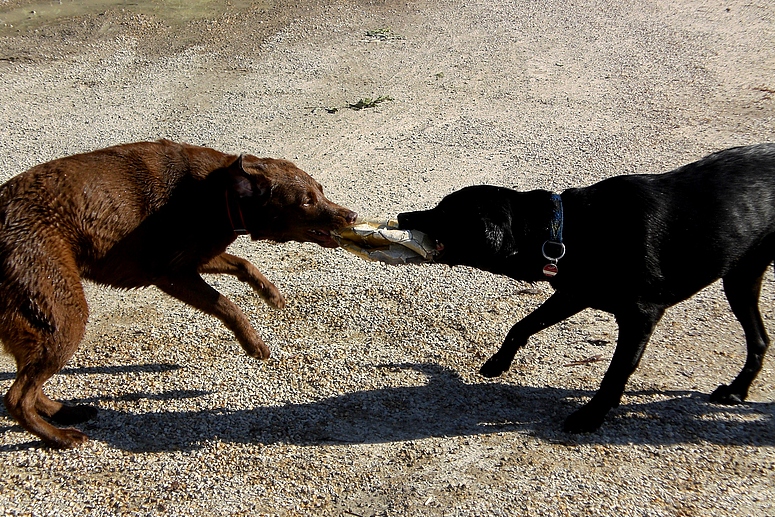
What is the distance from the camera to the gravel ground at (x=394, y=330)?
429 centimetres

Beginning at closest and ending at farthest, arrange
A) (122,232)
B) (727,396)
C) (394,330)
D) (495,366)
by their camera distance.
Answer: (122,232), (727,396), (495,366), (394,330)

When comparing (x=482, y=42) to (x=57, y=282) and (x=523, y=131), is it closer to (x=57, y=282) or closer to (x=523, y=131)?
(x=523, y=131)

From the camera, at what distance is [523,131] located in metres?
8.98

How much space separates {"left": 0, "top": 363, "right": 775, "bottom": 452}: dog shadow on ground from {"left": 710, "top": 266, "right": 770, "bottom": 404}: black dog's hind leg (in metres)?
0.09

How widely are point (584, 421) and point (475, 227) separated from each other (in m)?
1.45

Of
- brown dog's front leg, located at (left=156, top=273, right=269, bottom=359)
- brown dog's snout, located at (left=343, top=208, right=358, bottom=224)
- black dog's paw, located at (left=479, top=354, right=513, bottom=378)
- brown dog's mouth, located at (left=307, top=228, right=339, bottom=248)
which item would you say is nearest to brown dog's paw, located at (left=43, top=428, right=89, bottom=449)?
brown dog's front leg, located at (left=156, top=273, right=269, bottom=359)

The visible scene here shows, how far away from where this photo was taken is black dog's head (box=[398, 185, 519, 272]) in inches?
178

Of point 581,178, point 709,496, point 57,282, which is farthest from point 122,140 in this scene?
point 709,496

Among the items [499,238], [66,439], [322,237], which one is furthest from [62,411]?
[499,238]

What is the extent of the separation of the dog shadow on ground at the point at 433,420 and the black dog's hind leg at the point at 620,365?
10 cm

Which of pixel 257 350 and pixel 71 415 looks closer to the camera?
pixel 71 415

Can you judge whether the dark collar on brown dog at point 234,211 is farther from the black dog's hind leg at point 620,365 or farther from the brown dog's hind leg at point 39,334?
the black dog's hind leg at point 620,365

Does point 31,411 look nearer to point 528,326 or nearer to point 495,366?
point 495,366

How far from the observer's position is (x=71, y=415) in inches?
189
